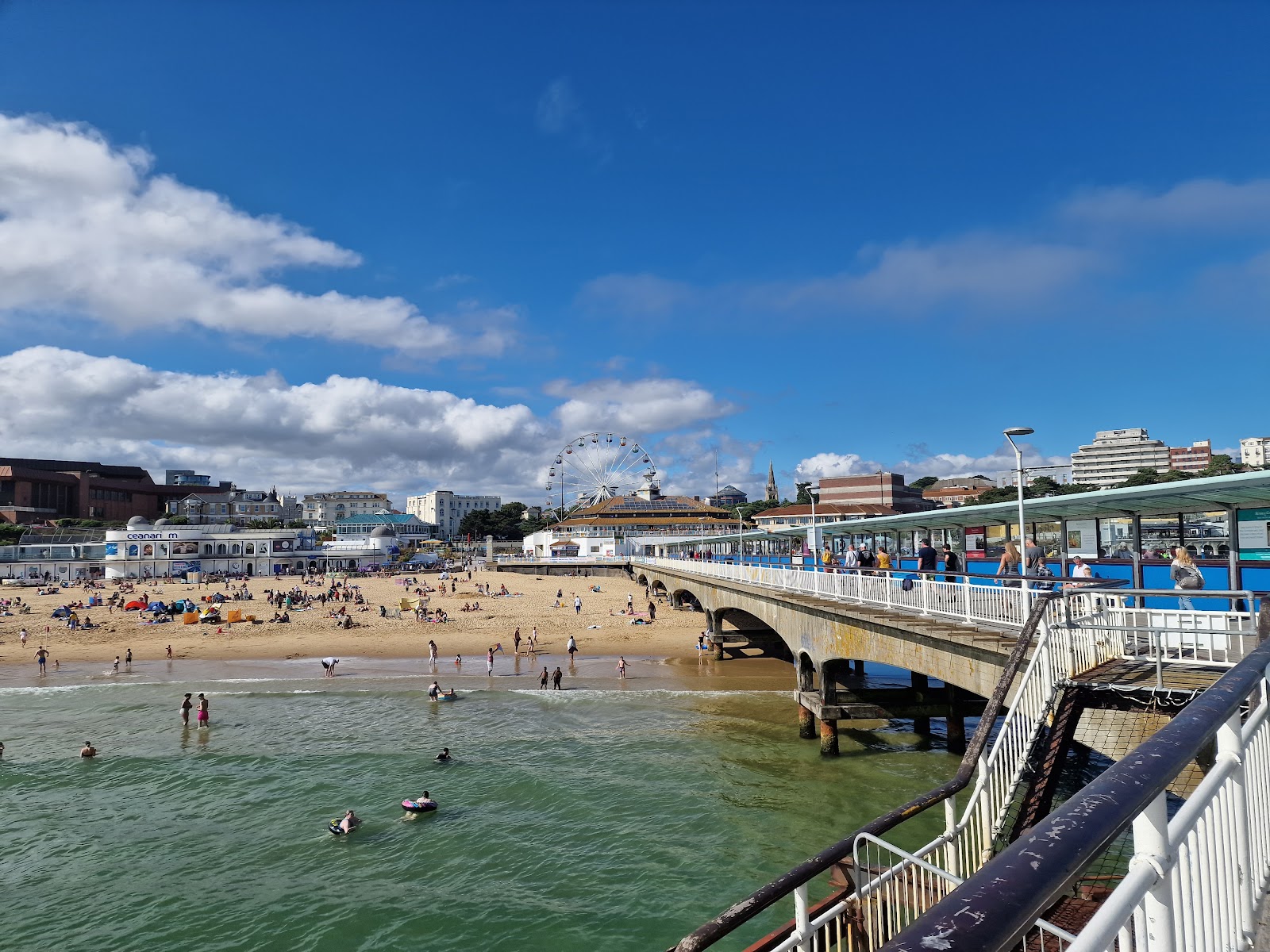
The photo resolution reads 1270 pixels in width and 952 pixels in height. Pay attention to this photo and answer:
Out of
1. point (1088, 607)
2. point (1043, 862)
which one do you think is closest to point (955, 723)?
point (1088, 607)

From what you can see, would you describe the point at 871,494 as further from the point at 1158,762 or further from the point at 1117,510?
the point at 1158,762

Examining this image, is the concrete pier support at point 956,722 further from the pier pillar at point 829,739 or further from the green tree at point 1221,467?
the green tree at point 1221,467

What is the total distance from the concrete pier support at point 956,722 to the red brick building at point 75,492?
133m

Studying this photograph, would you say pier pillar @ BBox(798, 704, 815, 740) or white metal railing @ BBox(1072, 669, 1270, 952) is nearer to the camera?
white metal railing @ BBox(1072, 669, 1270, 952)

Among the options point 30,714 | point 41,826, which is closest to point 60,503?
point 30,714

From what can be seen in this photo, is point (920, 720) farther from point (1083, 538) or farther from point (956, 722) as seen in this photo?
point (1083, 538)

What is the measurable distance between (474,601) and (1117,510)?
5284 cm

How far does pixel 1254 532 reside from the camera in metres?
13.8

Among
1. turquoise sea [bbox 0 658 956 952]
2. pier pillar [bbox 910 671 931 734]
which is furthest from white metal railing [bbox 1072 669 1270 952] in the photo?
pier pillar [bbox 910 671 931 734]

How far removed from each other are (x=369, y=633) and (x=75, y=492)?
4481 inches

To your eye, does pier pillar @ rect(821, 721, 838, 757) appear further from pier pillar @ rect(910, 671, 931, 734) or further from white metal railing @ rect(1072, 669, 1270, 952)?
white metal railing @ rect(1072, 669, 1270, 952)

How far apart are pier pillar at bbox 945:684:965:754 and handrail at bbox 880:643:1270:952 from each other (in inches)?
792

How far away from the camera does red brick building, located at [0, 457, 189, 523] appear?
11744 centimetres

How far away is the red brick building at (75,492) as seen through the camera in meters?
117
